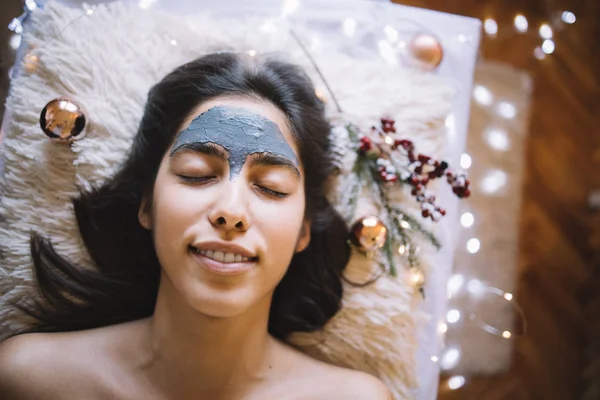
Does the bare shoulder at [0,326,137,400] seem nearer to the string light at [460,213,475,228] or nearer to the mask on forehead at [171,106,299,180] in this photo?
the mask on forehead at [171,106,299,180]

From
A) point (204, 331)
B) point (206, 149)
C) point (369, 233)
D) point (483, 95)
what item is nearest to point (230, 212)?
point (206, 149)

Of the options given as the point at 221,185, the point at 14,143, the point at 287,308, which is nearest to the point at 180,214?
the point at 221,185

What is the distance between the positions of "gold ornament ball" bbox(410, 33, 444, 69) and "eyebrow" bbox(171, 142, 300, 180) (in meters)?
0.51

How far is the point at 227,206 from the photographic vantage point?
0.93 metres

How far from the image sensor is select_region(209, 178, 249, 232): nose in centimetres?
93

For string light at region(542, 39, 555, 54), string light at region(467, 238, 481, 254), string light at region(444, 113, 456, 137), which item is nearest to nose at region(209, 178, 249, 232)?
string light at region(444, 113, 456, 137)

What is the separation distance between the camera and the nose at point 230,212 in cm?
93

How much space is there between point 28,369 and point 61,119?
1.61ft

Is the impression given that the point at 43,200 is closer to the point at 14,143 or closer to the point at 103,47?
the point at 14,143

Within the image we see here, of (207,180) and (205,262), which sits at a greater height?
(207,180)

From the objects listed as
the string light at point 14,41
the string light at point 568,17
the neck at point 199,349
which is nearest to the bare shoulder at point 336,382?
the neck at point 199,349

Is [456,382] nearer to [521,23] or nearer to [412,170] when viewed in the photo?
[412,170]

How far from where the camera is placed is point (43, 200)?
119 cm

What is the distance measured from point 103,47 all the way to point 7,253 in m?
0.48
